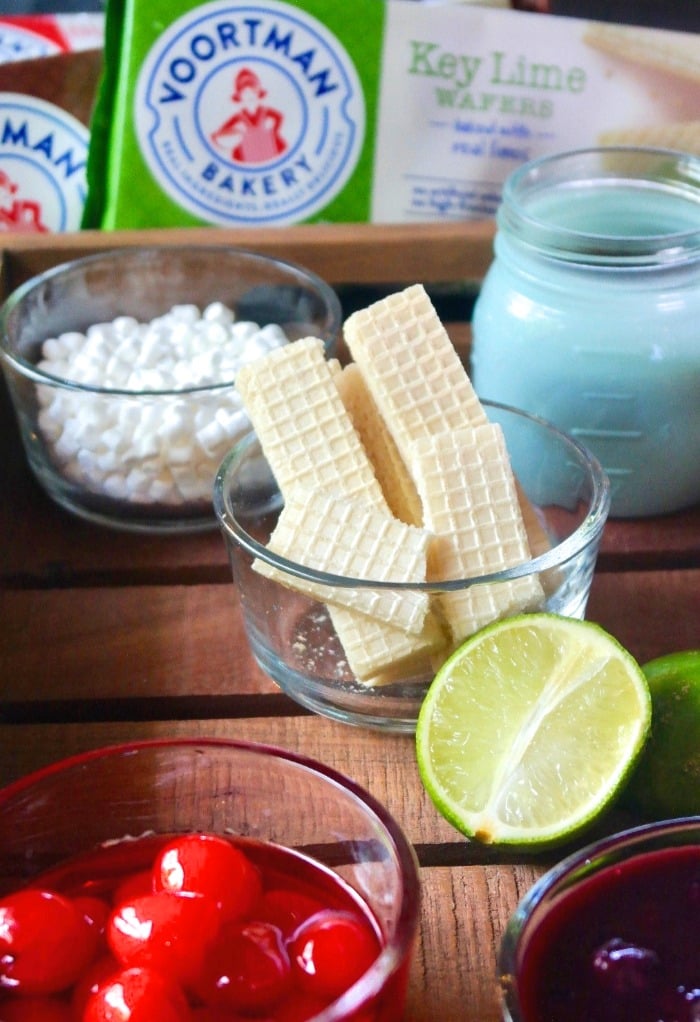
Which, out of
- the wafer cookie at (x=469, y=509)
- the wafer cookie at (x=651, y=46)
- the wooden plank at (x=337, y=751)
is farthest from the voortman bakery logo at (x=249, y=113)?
the wooden plank at (x=337, y=751)

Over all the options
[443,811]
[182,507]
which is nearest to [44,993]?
[443,811]

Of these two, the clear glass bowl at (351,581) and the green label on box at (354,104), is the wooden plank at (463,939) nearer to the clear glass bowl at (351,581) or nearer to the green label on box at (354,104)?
the clear glass bowl at (351,581)

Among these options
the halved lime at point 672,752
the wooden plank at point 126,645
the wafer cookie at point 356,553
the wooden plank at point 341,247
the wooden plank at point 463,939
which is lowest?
the wooden plank at point 126,645

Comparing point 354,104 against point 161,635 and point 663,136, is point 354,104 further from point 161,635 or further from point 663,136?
point 161,635

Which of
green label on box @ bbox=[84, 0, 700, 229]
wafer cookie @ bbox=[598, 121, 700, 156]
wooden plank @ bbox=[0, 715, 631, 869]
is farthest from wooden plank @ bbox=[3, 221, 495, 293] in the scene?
wooden plank @ bbox=[0, 715, 631, 869]

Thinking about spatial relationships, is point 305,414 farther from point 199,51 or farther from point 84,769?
point 199,51

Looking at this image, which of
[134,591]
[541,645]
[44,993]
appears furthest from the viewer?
[134,591]
